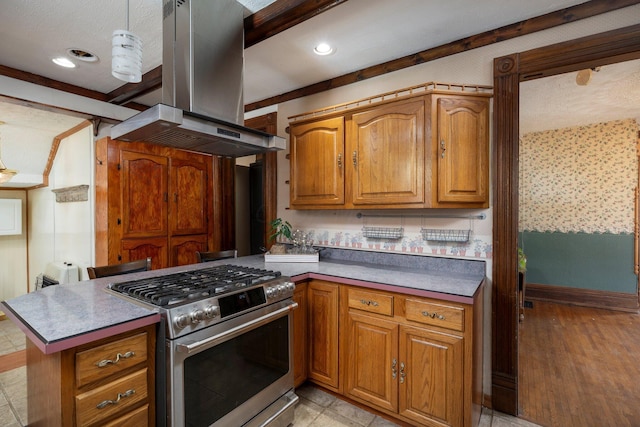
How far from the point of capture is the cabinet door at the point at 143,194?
2943mm


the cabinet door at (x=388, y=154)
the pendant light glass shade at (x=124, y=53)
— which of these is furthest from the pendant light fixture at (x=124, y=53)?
the cabinet door at (x=388, y=154)

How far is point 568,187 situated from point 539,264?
120cm

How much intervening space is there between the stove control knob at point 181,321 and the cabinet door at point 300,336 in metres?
0.85

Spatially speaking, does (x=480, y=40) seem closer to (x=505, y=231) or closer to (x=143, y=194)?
(x=505, y=231)

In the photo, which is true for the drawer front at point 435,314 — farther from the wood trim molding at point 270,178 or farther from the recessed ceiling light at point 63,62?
the recessed ceiling light at point 63,62

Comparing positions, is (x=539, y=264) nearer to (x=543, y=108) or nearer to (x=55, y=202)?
(x=543, y=108)

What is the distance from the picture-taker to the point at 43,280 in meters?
3.66

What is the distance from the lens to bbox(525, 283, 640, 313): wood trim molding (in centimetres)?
398

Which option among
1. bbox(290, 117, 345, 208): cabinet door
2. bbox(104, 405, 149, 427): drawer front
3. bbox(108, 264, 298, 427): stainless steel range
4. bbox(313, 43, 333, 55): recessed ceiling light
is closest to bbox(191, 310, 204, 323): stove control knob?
bbox(108, 264, 298, 427): stainless steel range

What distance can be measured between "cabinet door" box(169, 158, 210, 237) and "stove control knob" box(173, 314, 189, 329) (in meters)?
2.22

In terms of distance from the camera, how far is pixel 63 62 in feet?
7.77

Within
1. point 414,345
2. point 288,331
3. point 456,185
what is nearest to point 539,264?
point 456,185

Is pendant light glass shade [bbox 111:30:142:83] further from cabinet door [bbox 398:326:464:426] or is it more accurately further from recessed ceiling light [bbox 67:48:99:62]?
cabinet door [bbox 398:326:464:426]

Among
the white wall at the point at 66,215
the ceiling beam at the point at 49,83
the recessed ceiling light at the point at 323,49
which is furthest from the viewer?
the white wall at the point at 66,215
